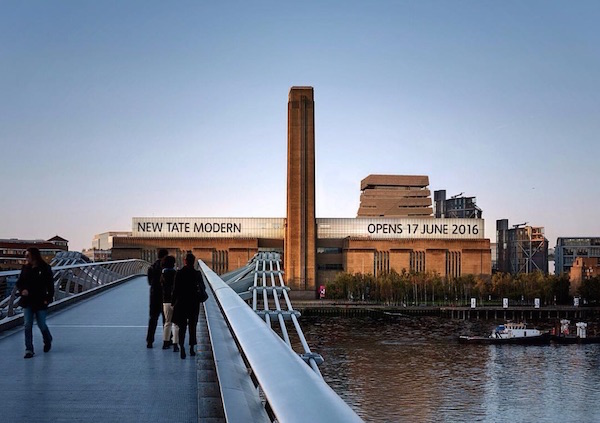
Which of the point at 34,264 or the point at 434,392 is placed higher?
the point at 34,264

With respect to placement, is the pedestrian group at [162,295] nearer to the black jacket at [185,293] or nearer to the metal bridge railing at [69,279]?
the black jacket at [185,293]

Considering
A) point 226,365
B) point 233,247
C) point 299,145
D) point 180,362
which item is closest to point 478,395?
point 180,362

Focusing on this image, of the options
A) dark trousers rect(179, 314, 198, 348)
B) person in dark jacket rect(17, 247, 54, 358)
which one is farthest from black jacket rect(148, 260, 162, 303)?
person in dark jacket rect(17, 247, 54, 358)

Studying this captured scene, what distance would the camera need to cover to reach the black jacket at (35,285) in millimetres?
9188

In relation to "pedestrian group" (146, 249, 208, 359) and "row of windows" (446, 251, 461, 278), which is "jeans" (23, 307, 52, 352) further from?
"row of windows" (446, 251, 461, 278)

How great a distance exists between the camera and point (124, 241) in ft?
365

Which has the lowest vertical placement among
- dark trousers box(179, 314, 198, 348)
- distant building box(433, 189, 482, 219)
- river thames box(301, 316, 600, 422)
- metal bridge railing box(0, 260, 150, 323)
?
river thames box(301, 316, 600, 422)

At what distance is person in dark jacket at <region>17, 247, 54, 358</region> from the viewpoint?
9070 mm

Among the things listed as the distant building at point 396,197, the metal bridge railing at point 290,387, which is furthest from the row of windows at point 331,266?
the metal bridge railing at point 290,387

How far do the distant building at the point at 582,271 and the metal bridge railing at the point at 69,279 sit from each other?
106779 millimetres

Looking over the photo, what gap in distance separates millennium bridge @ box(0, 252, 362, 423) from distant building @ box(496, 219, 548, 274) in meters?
149

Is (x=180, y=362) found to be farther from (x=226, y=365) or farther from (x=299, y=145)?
(x=299, y=145)

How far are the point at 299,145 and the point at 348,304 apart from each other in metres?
23.1

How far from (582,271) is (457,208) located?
151ft
